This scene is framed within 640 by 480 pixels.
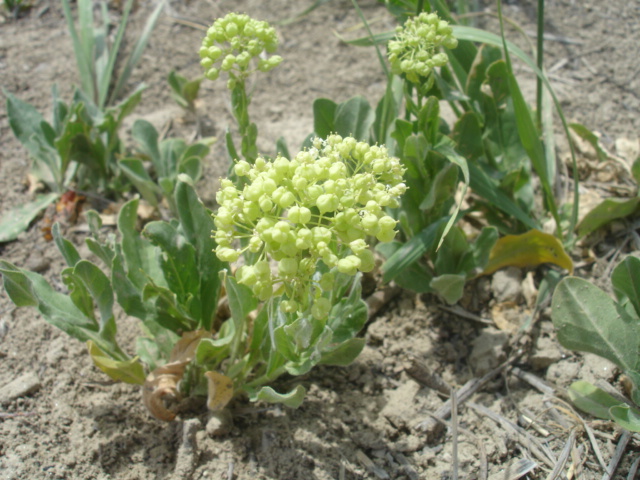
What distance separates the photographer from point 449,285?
2.60 metres

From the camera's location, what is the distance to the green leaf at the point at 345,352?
7.42ft

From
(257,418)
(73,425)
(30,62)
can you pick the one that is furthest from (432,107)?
(30,62)

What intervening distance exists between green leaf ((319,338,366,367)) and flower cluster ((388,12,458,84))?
1.06 meters

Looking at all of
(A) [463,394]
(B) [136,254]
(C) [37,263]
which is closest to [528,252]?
(A) [463,394]

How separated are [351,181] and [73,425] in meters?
1.52

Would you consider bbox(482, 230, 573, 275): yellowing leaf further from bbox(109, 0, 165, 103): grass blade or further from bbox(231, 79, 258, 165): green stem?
bbox(109, 0, 165, 103): grass blade

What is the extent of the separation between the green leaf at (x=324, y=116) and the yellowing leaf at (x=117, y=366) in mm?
1294

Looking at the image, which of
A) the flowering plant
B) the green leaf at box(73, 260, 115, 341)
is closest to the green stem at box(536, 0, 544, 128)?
the flowering plant

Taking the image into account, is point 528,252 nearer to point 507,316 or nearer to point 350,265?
point 507,316

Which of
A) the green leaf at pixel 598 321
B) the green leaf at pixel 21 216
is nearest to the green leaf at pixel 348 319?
the green leaf at pixel 598 321

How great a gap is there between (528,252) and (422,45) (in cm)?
112

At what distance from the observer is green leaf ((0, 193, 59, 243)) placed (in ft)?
→ 10.4

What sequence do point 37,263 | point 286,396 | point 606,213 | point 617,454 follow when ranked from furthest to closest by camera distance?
point 37,263 → point 606,213 → point 617,454 → point 286,396

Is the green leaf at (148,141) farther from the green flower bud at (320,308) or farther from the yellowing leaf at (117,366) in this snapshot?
the green flower bud at (320,308)
